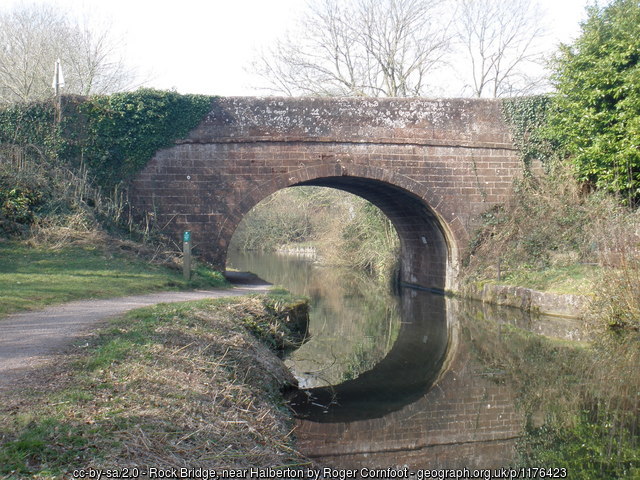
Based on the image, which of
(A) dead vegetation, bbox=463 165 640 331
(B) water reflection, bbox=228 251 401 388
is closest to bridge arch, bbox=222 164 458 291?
(A) dead vegetation, bbox=463 165 640 331

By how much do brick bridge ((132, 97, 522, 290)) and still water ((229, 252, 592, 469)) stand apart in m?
2.69

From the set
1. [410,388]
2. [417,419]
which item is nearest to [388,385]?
[410,388]

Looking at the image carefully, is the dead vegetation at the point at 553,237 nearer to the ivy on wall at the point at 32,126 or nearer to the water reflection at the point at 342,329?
the water reflection at the point at 342,329

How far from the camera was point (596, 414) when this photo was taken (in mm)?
5461

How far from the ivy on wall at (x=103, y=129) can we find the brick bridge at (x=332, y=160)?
1.28ft

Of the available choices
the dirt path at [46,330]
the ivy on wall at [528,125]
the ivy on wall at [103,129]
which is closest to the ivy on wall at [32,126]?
the ivy on wall at [103,129]

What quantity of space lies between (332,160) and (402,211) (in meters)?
3.48

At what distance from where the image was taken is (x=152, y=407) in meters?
3.65

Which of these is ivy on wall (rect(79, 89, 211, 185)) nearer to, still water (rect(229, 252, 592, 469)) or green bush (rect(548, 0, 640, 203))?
still water (rect(229, 252, 592, 469))

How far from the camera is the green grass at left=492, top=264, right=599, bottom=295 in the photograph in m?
10.2

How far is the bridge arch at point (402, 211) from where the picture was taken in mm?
13250

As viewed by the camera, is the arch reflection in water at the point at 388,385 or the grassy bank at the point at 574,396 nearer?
the grassy bank at the point at 574,396

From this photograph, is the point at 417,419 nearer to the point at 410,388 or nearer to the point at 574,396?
the point at 410,388

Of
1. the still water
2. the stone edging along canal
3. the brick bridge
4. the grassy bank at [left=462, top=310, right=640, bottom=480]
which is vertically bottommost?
the still water
